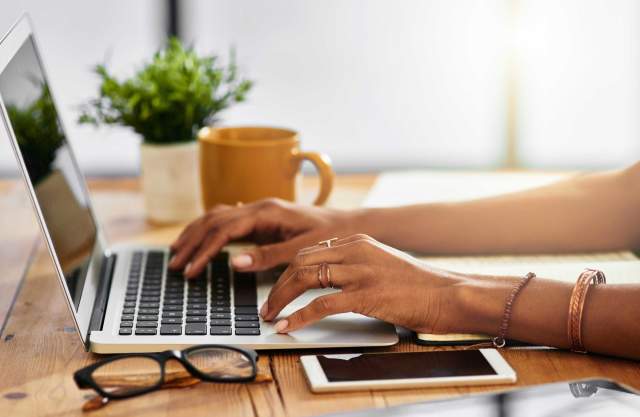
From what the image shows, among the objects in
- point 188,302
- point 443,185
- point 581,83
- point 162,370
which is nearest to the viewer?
point 162,370

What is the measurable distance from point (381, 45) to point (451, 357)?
2.92 metres

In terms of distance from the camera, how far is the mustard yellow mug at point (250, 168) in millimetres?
1348

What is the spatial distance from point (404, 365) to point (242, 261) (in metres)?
0.30

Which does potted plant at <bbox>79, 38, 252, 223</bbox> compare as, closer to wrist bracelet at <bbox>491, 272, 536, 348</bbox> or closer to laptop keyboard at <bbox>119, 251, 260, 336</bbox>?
laptop keyboard at <bbox>119, 251, 260, 336</bbox>

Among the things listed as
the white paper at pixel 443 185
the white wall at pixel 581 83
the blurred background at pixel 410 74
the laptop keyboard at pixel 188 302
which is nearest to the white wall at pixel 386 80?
the blurred background at pixel 410 74

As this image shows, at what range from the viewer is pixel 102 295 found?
1.08 metres

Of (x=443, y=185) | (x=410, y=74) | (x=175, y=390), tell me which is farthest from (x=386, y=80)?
(x=175, y=390)

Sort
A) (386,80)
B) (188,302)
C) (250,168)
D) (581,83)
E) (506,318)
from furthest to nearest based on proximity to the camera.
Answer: (581,83)
(386,80)
(250,168)
(188,302)
(506,318)

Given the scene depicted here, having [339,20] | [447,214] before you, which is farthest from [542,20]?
[447,214]

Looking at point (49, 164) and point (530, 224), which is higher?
point (49, 164)

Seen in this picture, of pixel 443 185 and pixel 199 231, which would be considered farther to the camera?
pixel 443 185

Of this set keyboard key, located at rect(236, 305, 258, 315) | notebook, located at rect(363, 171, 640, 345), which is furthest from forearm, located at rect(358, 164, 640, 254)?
keyboard key, located at rect(236, 305, 258, 315)

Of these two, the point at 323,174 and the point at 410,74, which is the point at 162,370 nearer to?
the point at 323,174

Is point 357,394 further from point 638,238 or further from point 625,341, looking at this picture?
point 638,238
